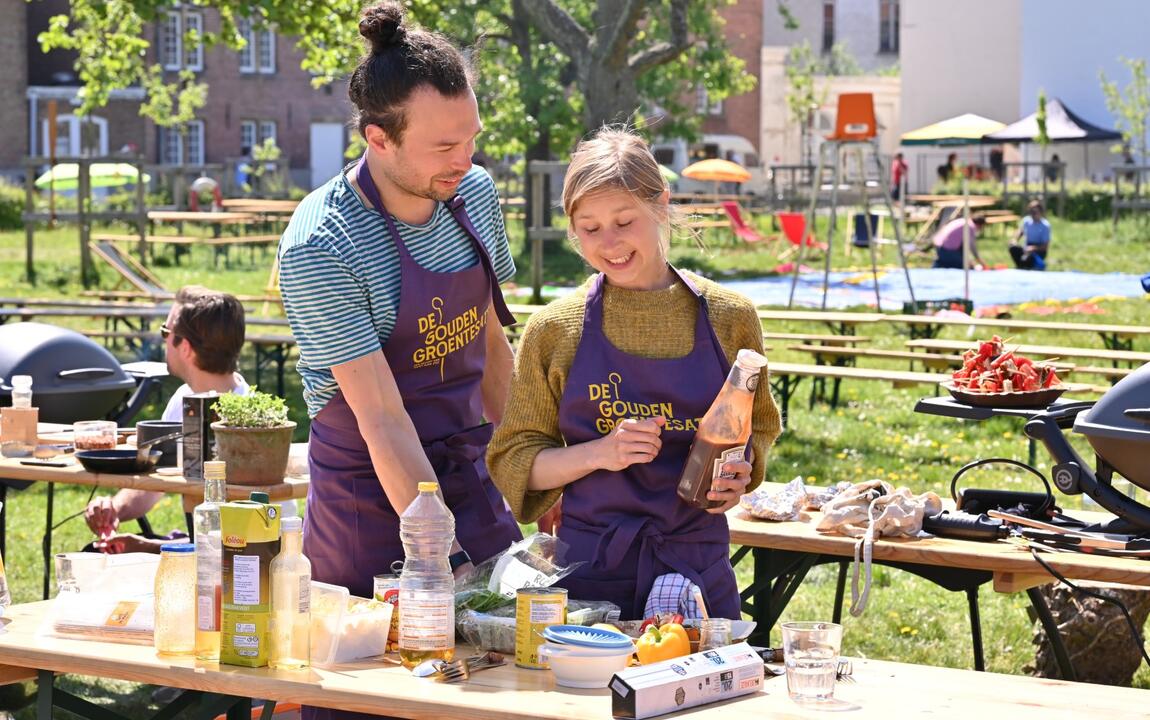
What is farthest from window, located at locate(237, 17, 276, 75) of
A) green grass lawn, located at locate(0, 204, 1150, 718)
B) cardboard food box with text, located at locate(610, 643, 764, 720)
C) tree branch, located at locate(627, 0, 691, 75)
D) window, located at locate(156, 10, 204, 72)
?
cardboard food box with text, located at locate(610, 643, 764, 720)

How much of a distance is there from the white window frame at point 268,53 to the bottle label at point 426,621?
153 feet

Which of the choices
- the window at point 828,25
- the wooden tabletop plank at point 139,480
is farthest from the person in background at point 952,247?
the window at point 828,25

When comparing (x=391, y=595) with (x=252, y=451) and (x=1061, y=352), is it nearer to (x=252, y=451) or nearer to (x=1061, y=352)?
(x=252, y=451)

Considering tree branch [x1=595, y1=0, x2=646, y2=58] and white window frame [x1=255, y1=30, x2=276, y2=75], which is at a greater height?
white window frame [x1=255, y1=30, x2=276, y2=75]

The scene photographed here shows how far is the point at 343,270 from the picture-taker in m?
3.28

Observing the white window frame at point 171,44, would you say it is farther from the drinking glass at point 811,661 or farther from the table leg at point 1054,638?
the drinking glass at point 811,661

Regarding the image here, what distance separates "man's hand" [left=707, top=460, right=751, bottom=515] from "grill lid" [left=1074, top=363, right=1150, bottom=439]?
3.26 ft

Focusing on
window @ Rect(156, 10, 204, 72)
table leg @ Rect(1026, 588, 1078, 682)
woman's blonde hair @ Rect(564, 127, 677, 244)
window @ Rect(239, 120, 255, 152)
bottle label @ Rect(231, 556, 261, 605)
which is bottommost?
table leg @ Rect(1026, 588, 1078, 682)

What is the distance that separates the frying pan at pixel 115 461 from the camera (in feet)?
16.9

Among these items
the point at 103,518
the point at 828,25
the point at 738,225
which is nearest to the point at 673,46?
the point at 738,225

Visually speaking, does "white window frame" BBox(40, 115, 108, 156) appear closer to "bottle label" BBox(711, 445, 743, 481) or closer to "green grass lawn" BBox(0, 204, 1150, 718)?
"green grass lawn" BBox(0, 204, 1150, 718)

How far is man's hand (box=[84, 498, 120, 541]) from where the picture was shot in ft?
17.9

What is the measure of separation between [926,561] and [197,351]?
2642mm

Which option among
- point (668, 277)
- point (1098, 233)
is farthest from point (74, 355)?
point (1098, 233)
